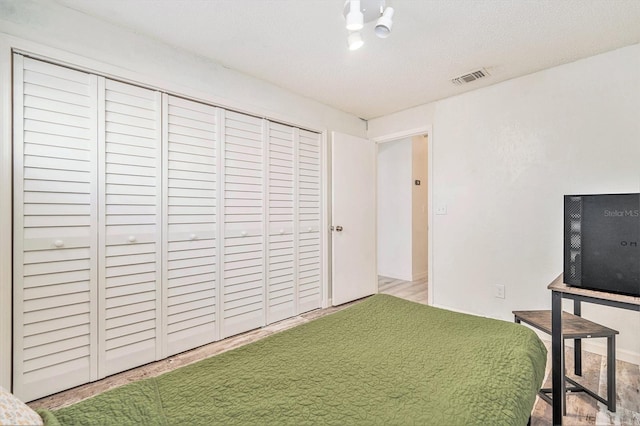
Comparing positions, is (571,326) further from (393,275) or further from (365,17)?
(393,275)

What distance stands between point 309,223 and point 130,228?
1645 millimetres

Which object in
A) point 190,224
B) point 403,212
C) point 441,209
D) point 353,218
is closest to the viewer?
point 190,224

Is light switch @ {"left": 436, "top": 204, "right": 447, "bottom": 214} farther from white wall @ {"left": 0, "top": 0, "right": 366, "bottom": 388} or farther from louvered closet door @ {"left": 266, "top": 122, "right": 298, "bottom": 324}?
white wall @ {"left": 0, "top": 0, "right": 366, "bottom": 388}

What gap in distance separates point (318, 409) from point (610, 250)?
145 centimetres

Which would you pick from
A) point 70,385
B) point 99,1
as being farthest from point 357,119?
point 70,385

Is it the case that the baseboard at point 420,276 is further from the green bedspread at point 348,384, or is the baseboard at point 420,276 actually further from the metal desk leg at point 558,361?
the green bedspread at point 348,384

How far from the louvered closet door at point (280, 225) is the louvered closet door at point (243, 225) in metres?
0.11

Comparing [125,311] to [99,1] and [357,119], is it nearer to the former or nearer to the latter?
[99,1]

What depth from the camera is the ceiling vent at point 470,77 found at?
2498mm

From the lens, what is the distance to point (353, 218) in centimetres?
344

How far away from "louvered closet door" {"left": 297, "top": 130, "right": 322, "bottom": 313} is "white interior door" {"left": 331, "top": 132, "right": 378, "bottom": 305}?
0.58 feet

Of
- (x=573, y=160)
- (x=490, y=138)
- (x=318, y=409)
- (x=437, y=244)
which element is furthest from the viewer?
(x=437, y=244)

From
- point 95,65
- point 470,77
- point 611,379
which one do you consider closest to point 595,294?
point 611,379

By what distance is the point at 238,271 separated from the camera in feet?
8.39
